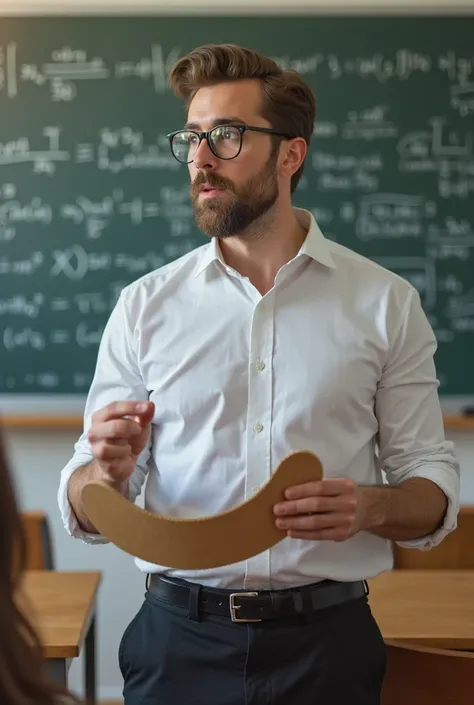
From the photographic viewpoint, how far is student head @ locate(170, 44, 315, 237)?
163cm

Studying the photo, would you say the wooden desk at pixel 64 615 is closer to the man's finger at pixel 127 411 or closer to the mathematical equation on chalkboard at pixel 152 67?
the man's finger at pixel 127 411

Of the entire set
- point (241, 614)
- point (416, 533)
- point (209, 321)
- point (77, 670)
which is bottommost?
point (77, 670)

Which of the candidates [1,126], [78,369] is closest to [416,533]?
[78,369]

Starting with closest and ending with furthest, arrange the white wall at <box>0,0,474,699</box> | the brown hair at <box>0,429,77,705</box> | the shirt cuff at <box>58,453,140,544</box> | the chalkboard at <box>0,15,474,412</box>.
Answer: the brown hair at <box>0,429,77,705</box>, the shirt cuff at <box>58,453,140,544</box>, the chalkboard at <box>0,15,474,412</box>, the white wall at <box>0,0,474,699</box>

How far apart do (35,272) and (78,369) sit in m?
0.36

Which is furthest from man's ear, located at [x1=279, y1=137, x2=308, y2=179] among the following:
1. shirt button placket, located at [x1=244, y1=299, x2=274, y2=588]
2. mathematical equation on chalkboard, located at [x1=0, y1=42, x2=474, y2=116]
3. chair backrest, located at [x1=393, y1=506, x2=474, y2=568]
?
mathematical equation on chalkboard, located at [x1=0, y1=42, x2=474, y2=116]

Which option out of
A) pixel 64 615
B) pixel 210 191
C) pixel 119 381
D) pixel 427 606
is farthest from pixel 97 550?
pixel 210 191

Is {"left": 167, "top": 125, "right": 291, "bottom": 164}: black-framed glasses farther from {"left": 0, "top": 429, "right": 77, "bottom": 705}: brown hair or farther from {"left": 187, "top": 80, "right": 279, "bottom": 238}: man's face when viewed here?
{"left": 0, "top": 429, "right": 77, "bottom": 705}: brown hair

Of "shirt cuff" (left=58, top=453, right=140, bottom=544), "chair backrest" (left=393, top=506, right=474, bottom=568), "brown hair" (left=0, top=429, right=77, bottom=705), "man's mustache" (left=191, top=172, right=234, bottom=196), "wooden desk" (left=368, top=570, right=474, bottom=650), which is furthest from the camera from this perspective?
"chair backrest" (left=393, top=506, right=474, bottom=568)

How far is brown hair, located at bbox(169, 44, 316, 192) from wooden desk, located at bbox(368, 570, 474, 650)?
3.43 feet

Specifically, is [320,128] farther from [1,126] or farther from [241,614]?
[241,614]

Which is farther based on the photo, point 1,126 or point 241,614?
point 1,126

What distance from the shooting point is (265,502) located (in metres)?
1.31

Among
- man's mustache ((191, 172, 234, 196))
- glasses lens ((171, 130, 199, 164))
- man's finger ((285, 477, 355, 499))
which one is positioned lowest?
man's finger ((285, 477, 355, 499))
